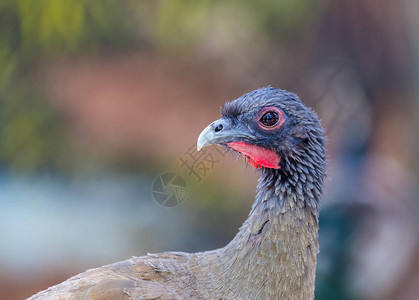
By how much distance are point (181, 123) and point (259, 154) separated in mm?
2011

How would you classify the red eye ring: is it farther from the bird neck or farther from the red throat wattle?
the bird neck

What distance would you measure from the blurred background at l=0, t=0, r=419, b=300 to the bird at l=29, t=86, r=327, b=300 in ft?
5.96

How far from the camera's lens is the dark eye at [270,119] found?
2.21m

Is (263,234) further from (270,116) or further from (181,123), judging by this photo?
(181,123)

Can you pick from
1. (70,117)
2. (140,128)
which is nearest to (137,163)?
(140,128)

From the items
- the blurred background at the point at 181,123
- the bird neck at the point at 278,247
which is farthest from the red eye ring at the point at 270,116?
the blurred background at the point at 181,123

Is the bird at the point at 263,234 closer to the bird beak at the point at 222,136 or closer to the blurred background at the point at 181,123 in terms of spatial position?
the bird beak at the point at 222,136

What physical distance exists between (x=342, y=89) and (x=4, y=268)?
3414 millimetres

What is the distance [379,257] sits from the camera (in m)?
4.05

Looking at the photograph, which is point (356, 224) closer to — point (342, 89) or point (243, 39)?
point (342, 89)

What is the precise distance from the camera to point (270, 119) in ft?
7.26

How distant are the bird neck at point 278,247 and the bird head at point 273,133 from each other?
0.36 ft

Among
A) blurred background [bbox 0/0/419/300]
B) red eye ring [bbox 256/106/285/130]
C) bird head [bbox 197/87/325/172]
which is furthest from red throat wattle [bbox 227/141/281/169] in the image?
blurred background [bbox 0/0/419/300]

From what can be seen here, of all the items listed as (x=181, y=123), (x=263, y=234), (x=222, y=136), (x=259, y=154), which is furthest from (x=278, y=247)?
(x=181, y=123)
